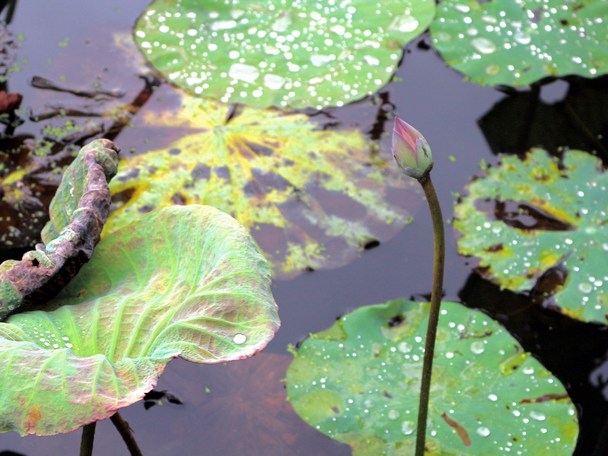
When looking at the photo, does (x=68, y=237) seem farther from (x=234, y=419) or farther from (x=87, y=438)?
(x=234, y=419)

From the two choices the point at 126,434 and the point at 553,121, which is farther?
the point at 553,121

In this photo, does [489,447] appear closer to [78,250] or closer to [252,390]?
[252,390]

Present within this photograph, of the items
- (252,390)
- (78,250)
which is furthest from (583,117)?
(78,250)

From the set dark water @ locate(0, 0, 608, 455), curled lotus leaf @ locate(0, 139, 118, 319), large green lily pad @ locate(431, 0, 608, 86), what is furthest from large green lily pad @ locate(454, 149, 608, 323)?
curled lotus leaf @ locate(0, 139, 118, 319)

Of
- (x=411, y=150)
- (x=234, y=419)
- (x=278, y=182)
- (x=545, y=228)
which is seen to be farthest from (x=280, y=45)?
(x=411, y=150)

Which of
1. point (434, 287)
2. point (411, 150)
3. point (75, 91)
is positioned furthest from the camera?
point (75, 91)

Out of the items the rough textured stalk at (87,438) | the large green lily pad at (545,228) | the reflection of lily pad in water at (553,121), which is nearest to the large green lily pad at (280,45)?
the reflection of lily pad in water at (553,121)
